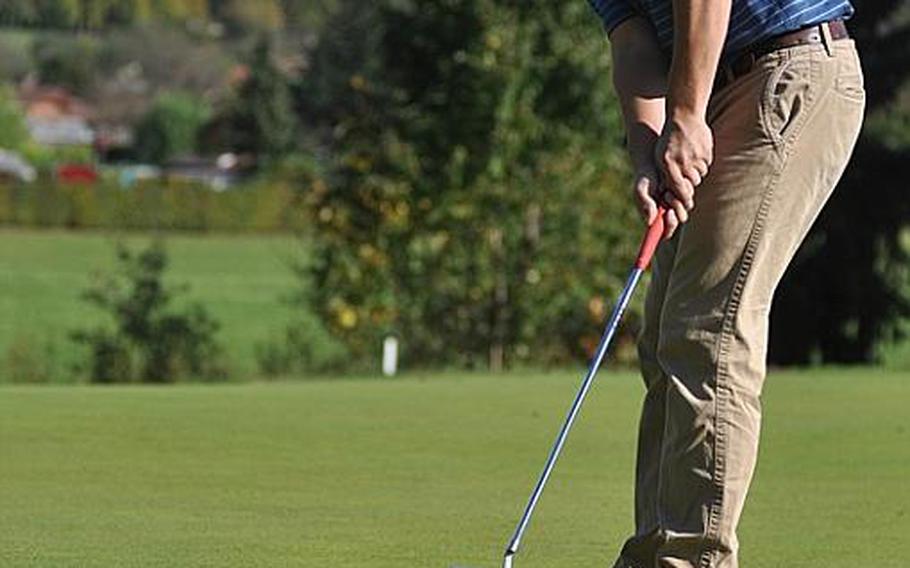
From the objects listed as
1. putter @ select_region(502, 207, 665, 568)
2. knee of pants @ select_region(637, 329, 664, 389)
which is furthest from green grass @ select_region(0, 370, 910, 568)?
putter @ select_region(502, 207, 665, 568)

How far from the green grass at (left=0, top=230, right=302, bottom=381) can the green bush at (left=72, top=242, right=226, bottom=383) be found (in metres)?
0.35

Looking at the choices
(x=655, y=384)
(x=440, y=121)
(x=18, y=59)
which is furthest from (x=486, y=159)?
(x=18, y=59)

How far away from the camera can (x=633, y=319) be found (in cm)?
2209

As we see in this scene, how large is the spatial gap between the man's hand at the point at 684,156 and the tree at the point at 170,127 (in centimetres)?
11387

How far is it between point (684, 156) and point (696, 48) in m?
0.23

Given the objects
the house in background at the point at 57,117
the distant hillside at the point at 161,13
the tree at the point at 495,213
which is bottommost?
the tree at the point at 495,213

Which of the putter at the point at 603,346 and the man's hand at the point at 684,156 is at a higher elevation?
the man's hand at the point at 684,156

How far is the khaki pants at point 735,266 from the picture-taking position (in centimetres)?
518

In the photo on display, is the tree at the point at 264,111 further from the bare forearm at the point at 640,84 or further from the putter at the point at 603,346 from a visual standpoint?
the putter at the point at 603,346

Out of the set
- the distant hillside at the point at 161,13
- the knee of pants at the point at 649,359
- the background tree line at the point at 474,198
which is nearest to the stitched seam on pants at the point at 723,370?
the knee of pants at the point at 649,359

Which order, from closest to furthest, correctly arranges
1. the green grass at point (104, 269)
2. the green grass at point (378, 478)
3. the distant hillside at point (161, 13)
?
the green grass at point (378, 478), the green grass at point (104, 269), the distant hillside at point (161, 13)

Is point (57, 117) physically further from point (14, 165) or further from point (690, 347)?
point (690, 347)

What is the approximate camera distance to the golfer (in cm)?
516

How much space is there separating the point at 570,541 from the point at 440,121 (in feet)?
53.9
